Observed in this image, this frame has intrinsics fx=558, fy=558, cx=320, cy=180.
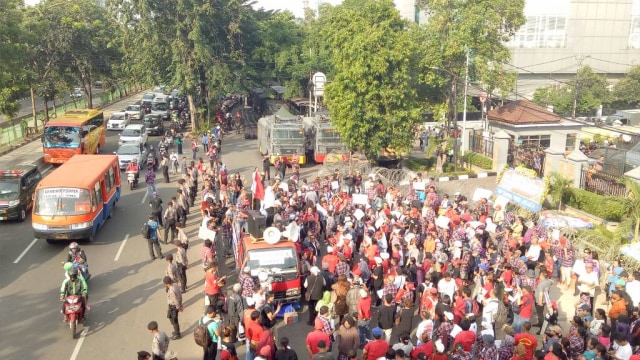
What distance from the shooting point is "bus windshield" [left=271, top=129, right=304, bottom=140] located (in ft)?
98.5

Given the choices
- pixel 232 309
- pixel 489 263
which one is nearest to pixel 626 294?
pixel 489 263

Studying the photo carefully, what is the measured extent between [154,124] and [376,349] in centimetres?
3481

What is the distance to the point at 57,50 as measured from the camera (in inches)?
1590

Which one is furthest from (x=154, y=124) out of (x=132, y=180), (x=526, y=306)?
(x=526, y=306)

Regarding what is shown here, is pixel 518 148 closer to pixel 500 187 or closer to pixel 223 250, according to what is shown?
pixel 500 187

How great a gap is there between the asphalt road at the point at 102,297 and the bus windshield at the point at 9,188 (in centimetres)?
103

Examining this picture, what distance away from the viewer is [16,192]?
20625 millimetres

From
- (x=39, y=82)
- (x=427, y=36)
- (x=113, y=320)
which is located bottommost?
(x=113, y=320)

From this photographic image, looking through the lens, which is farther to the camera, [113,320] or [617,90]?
[617,90]

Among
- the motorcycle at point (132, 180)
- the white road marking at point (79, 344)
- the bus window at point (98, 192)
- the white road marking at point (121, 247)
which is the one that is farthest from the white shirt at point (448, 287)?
the motorcycle at point (132, 180)

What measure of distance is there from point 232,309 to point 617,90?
184 feet

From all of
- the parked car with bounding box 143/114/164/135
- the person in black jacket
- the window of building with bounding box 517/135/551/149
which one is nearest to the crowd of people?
the person in black jacket

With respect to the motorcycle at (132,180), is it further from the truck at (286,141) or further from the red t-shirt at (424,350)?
the red t-shirt at (424,350)

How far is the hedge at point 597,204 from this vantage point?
67.7 feet
